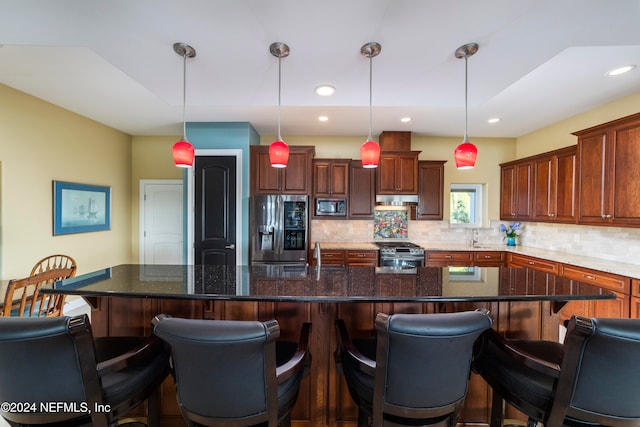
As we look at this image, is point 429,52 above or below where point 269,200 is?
above

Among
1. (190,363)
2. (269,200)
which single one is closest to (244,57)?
(190,363)

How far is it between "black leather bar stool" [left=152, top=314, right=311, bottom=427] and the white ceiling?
146cm

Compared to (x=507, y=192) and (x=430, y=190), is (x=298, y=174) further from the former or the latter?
(x=507, y=192)

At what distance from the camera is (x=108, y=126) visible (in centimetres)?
433

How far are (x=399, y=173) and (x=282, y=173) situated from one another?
1798mm

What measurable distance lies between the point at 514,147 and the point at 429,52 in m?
4.09

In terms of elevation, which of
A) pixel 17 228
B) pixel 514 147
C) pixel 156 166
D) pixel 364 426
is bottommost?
pixel 364 426

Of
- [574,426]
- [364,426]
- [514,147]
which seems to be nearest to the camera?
[574,426]

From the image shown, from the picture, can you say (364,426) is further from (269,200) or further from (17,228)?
(17,228)

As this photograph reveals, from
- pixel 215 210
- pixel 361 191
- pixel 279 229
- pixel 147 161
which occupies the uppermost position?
pixel 147 161

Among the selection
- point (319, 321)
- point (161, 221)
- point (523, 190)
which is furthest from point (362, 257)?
point (161, 221)

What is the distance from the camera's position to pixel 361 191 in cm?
429

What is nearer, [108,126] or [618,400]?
[618,400]

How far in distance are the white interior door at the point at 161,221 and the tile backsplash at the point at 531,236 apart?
2458 mm
